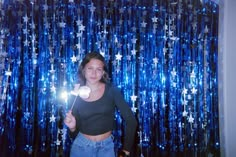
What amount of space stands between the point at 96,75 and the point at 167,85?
1263mm

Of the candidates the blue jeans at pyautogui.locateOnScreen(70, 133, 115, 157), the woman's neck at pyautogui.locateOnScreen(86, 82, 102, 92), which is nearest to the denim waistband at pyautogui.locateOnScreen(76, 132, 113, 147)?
the blue jeans at pyautogui.locateOnScreen(70, 133, 115, 157)

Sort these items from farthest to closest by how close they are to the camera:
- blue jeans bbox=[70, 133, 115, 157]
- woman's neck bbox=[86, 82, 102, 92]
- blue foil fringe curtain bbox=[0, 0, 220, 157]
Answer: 1. blue foil fringe curtain bbox=[0, 0, 220, 157]
2. woman's neck bbox=[86, 82, 102, 92]
3. blue jeans bbox=[70, 133, 115, 157]

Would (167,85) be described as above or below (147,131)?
above

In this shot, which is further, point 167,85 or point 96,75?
point 167,85

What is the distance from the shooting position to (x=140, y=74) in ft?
10.3

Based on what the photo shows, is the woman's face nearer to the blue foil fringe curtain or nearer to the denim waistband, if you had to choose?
the denim waistband

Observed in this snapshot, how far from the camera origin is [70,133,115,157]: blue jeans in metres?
1.82

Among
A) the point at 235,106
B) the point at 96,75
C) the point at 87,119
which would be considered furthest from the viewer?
the point at 235,106

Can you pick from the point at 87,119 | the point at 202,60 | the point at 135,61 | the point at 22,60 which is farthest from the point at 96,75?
the point at 202,60

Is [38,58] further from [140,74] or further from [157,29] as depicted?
[157,29]

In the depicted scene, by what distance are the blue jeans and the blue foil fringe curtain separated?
121 centimetres

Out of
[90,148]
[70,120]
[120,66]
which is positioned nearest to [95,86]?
[70,120]

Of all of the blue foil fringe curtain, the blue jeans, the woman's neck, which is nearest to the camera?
the blue jeans

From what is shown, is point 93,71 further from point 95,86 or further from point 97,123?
point 97,123
